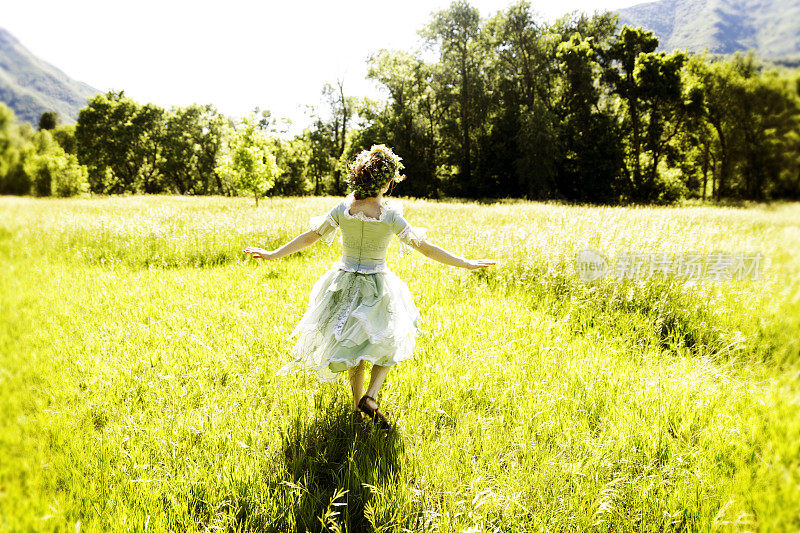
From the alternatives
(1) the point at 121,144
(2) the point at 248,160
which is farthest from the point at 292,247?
(1) the point at 121,144

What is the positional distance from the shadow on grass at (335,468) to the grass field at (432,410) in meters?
0.02

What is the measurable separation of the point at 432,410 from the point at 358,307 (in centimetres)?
Result: 110

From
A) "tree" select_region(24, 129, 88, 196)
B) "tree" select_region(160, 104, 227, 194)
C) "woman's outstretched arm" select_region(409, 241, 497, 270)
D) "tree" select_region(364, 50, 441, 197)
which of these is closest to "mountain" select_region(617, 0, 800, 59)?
"tree" select_region(24, 129, 88, 196)

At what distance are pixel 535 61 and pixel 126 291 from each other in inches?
1404

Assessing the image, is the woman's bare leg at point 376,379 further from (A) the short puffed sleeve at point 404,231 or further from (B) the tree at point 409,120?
(B) the tree at point 409,120

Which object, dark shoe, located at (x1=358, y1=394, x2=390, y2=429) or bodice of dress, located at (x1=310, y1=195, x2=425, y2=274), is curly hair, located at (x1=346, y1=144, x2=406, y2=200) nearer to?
bodice of dress, located at (x1=310, y1=195, x2=425, y2=274)

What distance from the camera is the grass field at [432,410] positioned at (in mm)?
992

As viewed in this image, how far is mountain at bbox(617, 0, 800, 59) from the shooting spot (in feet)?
2.70

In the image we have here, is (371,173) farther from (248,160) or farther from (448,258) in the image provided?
(248,160)

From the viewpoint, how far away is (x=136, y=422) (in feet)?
10.3

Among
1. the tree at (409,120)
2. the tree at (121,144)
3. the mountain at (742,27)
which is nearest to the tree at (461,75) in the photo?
the tree at (409,120)

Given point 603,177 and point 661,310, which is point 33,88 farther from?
point 603,177

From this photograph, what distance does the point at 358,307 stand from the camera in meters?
3.22

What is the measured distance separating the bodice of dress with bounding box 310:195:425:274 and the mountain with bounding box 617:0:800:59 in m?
2.19
